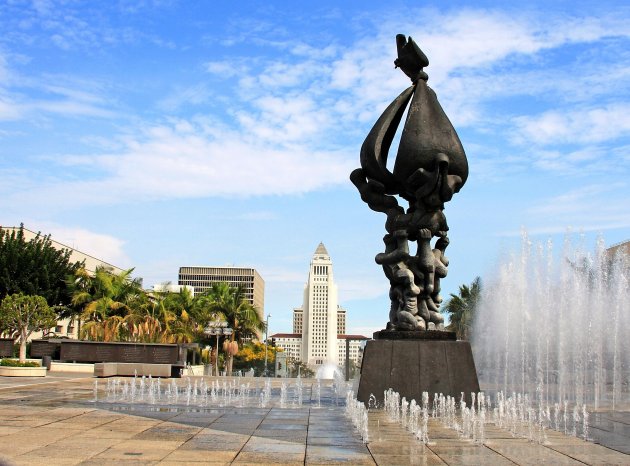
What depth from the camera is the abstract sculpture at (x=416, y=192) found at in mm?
12719

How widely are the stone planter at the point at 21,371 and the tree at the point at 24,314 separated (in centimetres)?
291

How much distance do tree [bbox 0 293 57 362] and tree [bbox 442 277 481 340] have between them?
2660 centimetres

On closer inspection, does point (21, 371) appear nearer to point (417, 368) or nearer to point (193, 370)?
point (193, 370)

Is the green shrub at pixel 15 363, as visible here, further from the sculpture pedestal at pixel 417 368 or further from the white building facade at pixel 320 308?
the white building facade at pixel 320 308

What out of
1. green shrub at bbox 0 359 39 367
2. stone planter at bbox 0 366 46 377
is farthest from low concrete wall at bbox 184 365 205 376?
stone planter at bbox 0 366 46 377

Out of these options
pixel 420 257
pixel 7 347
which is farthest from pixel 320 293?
pixel 420 257

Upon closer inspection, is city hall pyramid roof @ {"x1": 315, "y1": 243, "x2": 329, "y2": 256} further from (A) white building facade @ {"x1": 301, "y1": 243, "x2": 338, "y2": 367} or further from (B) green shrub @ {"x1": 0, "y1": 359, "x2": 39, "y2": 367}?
(B) green shrub @ {"x1": 0, "y1": 359, "x2": 39, "y2": 367}

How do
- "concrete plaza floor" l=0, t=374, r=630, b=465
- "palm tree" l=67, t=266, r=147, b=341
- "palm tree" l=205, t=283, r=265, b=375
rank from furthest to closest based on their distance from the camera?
1. "palm tree" l=205, t=283, r=265, b=375
2. "palm tree" l=67, t=266, r=147, b=341
3. "concrete plaza floor" l=0, t=374, r=630, b=465

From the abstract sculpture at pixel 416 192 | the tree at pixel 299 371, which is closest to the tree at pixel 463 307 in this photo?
the tree at pixel 299 371

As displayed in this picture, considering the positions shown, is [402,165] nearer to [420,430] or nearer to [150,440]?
[420,430]

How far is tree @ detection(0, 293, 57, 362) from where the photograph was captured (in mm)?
26188

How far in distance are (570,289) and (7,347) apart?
25.2 metres

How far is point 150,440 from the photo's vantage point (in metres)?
7.54

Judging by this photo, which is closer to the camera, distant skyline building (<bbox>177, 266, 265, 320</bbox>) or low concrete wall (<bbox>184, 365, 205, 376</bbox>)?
low concrete wall (<bbox>184, 365, 205, 376</bbox>)
